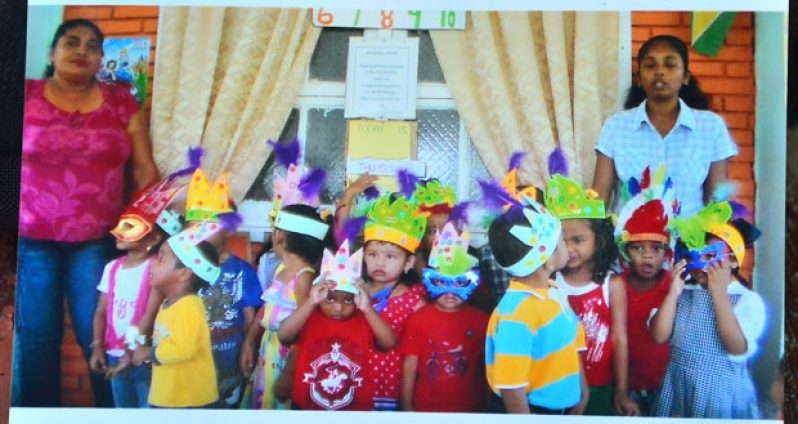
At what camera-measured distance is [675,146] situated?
2553mm

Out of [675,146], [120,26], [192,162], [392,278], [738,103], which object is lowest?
[392,278]

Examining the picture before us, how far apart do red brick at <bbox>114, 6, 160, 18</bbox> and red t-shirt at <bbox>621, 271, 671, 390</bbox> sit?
1897 millimetres

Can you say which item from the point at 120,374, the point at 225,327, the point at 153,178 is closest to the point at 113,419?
the point at 120,374

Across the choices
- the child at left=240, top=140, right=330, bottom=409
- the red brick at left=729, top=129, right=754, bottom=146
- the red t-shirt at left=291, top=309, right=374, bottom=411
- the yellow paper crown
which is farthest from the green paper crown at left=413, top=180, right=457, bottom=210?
the red brick at left=729, top=129, right=754, bottom=146

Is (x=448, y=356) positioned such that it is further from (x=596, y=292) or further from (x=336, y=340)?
(x=596, y=292)

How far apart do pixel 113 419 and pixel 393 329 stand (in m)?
1.00

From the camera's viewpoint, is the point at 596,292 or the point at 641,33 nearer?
the point at 596,292

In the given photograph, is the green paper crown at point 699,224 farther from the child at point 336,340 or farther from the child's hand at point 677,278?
the child at point 336,340

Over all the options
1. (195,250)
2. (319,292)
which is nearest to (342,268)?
(319,292)

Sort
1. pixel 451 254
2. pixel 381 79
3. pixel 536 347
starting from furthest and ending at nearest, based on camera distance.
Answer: pixel 381 79
pixel 451 254
pixel 536 347

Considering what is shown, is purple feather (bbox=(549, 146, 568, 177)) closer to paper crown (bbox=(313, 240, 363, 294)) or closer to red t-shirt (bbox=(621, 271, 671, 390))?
red t-shirt (bbox=(621, 271, 671, 390))

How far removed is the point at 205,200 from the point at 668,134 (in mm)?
1608

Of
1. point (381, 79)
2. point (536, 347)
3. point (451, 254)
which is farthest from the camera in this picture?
point (381, 79)

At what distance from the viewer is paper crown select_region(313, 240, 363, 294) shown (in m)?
2.49
